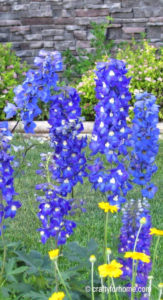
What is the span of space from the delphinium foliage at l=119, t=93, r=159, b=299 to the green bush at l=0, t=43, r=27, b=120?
502cm

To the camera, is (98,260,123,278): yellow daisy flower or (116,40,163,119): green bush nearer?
(98,260,123,278): yellow daisy flower

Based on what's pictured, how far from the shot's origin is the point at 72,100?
8.20ft

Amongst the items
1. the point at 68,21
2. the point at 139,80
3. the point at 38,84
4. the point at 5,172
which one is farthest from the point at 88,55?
the point at 5,172

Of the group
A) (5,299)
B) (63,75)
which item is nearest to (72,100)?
A: (5,299)

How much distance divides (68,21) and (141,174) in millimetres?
6715

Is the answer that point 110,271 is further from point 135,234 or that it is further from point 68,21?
point 68,21

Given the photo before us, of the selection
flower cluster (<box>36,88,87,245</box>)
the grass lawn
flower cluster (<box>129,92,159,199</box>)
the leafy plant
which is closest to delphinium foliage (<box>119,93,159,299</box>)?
flower cluster (<box>129,92,159,199</box>)

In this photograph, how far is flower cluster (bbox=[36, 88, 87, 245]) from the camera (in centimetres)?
233

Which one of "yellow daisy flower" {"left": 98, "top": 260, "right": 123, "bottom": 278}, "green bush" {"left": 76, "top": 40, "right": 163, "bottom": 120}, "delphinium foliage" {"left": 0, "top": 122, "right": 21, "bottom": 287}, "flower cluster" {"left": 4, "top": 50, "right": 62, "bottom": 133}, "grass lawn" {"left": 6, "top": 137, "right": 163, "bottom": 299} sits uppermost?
"flower cluster" {"left": 4, "top": 50, "right": 62, "bottom": 133}

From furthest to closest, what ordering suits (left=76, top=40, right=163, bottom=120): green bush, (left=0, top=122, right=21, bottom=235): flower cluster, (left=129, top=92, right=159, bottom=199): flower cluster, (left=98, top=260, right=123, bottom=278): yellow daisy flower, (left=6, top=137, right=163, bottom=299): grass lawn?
(left=76, top=40, right=163, bottom=120): green bush
(left=6, top=137, right=163, bottom=299): grass lawn
(left=129, top=92, right=159, bottom=199): flower cluster
(left=0, top=122, right=21, bottom=235): flower cluster
(left=98, top=260, right=123, bottom=278): yellow daisy flower

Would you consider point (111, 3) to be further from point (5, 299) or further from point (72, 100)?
point (5, 299)

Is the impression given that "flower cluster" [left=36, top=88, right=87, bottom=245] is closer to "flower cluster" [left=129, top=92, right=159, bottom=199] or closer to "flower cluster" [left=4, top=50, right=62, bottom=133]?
"flower cluster" [left=4, top=50, right=62, bottom=133]

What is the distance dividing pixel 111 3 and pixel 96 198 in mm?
5018

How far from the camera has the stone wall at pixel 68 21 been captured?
28.3 feet
